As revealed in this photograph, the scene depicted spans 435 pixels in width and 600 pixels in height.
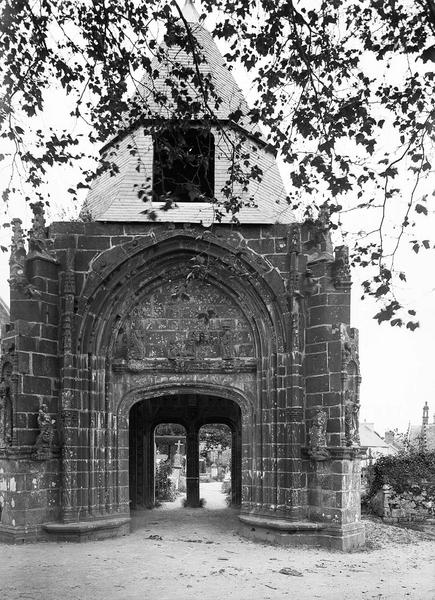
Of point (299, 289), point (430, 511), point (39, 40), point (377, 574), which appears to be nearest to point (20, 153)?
point (39, 40)

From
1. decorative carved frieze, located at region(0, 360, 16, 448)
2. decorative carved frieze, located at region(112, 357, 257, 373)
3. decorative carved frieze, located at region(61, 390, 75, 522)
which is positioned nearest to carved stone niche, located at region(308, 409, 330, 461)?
decorative carved frieze, located at region(112, 357, 257, 373)

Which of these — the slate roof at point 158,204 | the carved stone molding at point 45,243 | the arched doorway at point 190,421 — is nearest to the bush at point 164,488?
the arched doorway at point 190,421

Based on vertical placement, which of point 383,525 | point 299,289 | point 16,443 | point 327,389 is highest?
point 299,289

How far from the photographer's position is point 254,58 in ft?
23.4

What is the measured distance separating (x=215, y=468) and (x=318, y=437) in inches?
911

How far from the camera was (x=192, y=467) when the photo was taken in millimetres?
17297

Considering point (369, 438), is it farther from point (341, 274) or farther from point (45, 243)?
point (45, 243)

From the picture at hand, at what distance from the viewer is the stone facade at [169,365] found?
10.9m

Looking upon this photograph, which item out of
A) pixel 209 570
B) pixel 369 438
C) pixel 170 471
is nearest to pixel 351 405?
pixel 209 570

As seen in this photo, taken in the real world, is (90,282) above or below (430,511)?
above

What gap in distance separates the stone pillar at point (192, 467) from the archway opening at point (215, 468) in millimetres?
491

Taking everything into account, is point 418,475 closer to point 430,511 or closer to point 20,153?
point 430,511

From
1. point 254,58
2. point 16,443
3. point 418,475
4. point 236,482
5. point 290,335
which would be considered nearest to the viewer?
point 254,58

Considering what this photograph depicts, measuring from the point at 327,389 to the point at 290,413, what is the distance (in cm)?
72
